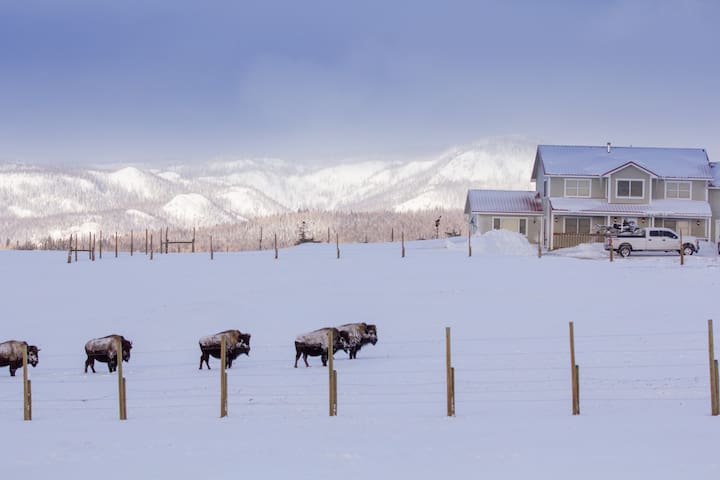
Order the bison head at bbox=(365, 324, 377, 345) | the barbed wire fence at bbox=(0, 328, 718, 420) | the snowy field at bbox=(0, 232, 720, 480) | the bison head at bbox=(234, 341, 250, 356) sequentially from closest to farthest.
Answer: the snowy field at bbox=(0, 232, 720, 480), the barbed wire fence at bbox=(0, 328, 718, 420), the bison head at bbox=(234, 341, 250, 356), the bison head at bbox=(365, 324, 377, 345)

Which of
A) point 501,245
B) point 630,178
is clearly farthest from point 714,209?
point 501,245

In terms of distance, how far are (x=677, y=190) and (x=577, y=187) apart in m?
7.14

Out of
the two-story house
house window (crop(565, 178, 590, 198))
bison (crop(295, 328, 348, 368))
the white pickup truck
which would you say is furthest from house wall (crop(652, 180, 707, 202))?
bison (crop(295, 328, 348, 368))

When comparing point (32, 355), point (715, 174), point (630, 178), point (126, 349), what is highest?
point (715, 174)

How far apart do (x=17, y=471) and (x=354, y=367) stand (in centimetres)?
1046

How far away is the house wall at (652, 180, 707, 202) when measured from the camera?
182 ft

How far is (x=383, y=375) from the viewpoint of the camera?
18344 mm

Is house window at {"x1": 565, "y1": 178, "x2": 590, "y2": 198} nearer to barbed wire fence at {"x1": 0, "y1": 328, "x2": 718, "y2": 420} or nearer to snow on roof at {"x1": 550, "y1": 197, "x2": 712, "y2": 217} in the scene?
snow on roof at {"x1": 550, "y1": 197, "x2": 712, "y2": 217}

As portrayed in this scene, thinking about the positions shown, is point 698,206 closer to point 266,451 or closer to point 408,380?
point 408,380

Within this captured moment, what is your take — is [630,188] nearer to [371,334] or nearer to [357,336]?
[371,334]

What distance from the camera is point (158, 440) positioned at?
38.8 ft

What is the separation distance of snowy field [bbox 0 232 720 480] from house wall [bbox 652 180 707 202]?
15653 millimetres

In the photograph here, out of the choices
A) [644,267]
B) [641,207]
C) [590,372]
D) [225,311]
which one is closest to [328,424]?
[590,372]

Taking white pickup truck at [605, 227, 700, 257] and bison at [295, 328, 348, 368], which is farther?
white pickup truck at [605, 227, 700, 257]
